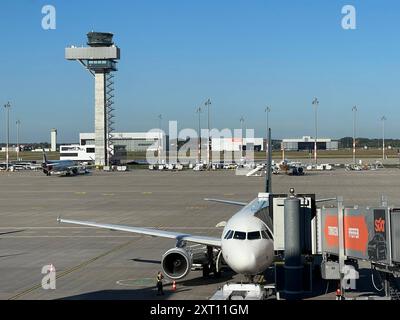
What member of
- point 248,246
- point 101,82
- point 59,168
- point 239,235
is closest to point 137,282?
point 239,235

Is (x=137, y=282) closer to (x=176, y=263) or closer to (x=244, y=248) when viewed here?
(x=176, y=263)

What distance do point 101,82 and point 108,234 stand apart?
134102 mm

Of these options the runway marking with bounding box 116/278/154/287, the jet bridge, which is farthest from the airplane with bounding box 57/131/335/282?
the runway marking with bounding box 116/278/154/287

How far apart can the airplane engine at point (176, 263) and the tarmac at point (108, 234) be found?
2.34 ft

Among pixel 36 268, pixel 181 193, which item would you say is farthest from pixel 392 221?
pixel 181 193

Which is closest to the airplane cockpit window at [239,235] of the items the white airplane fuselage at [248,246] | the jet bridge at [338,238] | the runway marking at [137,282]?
the white airplane fuselage at [248,246]

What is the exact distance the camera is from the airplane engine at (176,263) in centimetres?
2583

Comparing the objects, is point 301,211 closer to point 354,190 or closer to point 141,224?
point 141,224

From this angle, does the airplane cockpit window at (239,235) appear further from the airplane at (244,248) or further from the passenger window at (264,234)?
the passenger window at (264,234)

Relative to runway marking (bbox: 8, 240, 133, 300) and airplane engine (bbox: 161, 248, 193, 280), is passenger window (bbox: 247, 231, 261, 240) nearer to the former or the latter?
airplane engine (bbox: 161, 248, 193, 280)

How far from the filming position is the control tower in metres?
174

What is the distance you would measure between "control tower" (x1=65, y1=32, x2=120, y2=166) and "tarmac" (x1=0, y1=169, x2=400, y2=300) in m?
75.7

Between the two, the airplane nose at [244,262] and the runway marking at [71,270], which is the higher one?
the airplane nose at [244,262]
